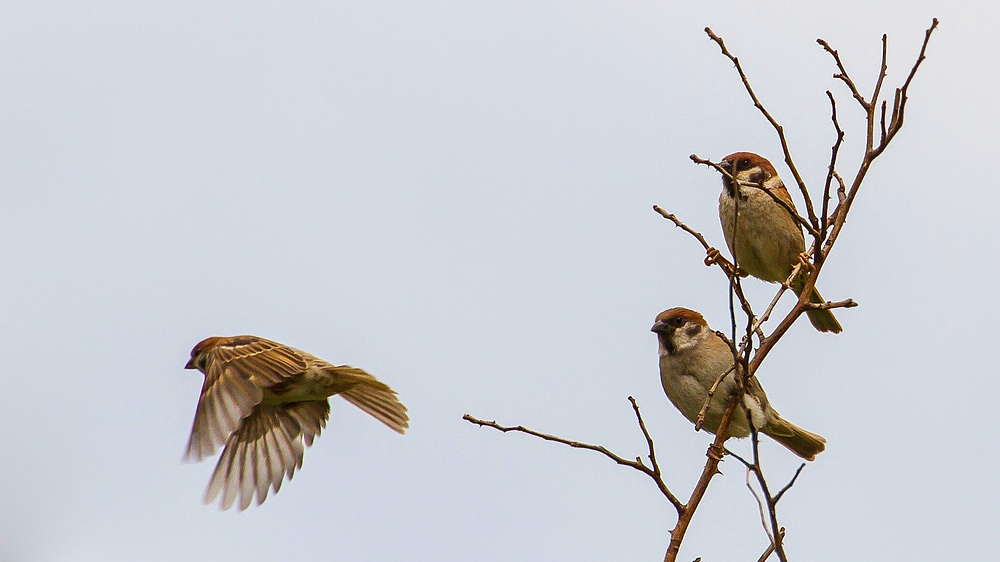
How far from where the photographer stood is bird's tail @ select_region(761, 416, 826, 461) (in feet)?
15.4

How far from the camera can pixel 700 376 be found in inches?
171

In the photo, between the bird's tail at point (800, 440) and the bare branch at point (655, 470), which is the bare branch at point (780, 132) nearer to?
the bare branch at point (655, 470)

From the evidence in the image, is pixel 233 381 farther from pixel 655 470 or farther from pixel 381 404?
pixel 655 470

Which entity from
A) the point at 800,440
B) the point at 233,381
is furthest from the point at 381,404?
the point at 800,440

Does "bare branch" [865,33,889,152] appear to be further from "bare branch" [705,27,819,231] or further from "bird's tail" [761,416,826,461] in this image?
"bird's tail" [761,416,826,461]

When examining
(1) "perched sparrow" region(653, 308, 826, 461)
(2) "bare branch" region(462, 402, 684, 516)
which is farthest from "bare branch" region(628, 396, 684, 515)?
(1) "perched sparrow" region(653, 308, 826, 461)

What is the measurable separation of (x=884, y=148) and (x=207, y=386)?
2.54 metres

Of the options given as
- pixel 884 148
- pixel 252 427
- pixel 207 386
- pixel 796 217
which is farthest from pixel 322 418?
pixel 884 148

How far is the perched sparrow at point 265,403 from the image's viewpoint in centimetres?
408

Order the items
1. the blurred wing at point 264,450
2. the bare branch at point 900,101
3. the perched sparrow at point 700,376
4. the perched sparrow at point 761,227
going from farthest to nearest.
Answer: the perched sparrow at point 761,227, the blurred wing at point 264,450, the perched sparrow at point 700,376, the bare branch at point 900,101

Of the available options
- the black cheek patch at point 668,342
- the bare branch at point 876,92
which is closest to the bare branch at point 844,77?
the bare branch at point 876,92

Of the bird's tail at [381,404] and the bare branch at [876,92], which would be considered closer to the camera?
the bare branch at [876,92]

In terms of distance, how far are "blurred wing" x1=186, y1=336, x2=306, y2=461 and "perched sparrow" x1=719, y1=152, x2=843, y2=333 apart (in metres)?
2.07

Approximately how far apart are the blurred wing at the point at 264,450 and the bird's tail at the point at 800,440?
196cm
